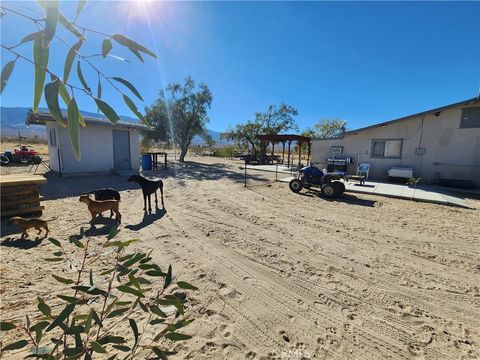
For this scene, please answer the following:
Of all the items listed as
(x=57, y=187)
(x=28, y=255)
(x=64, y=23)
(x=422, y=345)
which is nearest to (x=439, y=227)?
(x=422, y=345)

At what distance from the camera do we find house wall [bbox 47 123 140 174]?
36.4ft

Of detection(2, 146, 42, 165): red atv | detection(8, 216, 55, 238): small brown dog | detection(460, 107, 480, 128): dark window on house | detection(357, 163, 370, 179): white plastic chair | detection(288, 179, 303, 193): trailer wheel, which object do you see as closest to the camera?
detection(8, 216, 55, 238): small brown dog

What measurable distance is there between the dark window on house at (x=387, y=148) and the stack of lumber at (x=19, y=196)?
45.1 ft

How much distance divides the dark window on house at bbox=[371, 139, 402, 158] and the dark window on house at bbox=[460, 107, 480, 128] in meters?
2.38

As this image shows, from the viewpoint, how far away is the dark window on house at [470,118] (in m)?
9.98

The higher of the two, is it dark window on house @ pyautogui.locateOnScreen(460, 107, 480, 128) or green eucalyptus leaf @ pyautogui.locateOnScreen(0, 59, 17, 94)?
dark window on house @ pyautogui.locateOnScreen(460, 107, 480, 128)

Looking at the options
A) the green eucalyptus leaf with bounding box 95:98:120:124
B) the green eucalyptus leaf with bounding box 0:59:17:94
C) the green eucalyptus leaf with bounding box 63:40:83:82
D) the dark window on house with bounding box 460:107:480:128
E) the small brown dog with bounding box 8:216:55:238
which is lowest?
the small brown dog with bounding box 8:216:55:238

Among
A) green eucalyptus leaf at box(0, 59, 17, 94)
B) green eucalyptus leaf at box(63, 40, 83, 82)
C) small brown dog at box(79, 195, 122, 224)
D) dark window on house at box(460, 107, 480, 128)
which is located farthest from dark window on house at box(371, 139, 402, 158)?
green eucalyptus leaf at box(0, 59, 17, 94)

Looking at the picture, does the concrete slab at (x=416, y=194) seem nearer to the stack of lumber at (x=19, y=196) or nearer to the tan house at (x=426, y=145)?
the tan house at (x=426, y=145)

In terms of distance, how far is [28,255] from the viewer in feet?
11.6

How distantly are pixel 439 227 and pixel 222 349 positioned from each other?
18.7ft

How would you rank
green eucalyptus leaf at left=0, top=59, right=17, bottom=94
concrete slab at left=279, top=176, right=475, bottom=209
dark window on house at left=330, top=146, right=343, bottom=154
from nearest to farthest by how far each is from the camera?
green eucalyptus leaf at left=0, top=59, right=17, bottom=94
concrete slab at left=279, top=176, right=475, bottom=209
dark window on house at left=330, top=146, right=343, bottom=154

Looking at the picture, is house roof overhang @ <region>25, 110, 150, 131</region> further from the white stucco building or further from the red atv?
the red atv

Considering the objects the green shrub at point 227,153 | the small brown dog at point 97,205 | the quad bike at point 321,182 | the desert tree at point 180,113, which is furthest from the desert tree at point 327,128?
the small brown dog at point 97,205
